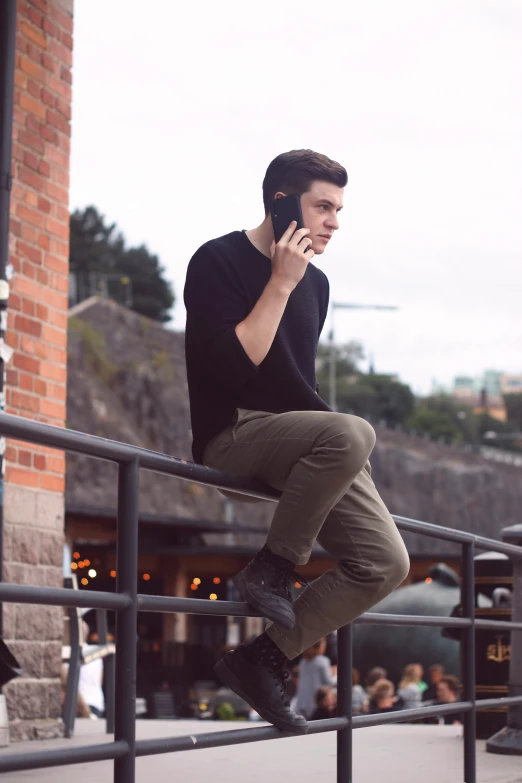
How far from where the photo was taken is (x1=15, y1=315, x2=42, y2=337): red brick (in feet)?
19.2

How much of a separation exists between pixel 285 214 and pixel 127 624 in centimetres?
121

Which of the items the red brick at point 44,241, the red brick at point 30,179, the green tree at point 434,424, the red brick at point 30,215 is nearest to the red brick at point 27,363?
the red brick at point 44,241

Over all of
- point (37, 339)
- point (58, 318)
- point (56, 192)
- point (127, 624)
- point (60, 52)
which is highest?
point (60, 52)

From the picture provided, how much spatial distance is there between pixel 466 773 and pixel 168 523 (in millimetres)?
21733

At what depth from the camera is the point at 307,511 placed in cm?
287

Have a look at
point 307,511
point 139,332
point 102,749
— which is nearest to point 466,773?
point 307,511

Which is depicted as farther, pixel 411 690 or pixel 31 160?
pixel 411 690

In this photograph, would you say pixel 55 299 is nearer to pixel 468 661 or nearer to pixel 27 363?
pixel 27 363

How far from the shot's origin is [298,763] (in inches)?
212

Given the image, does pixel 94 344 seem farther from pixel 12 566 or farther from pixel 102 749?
pixel 102 749

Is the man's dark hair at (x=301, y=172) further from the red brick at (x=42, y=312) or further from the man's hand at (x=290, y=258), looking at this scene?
the red brick at (x=42, y=312)

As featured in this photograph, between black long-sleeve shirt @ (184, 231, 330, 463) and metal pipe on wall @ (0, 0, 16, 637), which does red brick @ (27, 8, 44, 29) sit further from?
black long-sleeve shirt @ (184, 231, 330, 463)

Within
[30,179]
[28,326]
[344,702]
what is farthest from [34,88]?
[344,702]

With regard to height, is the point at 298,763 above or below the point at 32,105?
below
